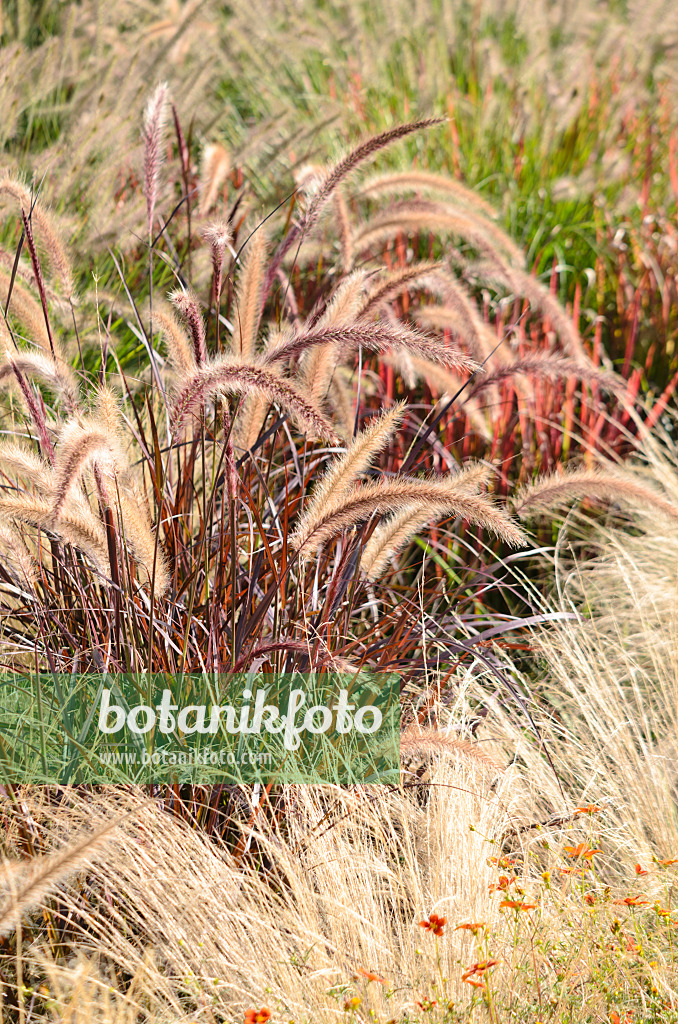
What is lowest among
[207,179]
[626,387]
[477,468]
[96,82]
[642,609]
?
[642,609]

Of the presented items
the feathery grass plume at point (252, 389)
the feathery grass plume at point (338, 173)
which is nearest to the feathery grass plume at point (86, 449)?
the feathery grass plume at point (252, 389)

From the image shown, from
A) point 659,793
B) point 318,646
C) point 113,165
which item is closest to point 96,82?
point 113,165

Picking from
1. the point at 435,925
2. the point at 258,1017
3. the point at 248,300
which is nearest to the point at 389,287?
the point at 248,300

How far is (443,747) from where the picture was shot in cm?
177

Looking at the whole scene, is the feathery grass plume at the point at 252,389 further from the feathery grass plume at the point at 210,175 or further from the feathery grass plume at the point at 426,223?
the feathery grass plume at the point at 210,175

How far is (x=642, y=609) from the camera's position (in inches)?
108

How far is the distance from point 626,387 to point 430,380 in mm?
1217

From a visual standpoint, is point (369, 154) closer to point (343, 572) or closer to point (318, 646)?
point (343, 572)

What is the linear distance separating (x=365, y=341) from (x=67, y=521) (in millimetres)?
659

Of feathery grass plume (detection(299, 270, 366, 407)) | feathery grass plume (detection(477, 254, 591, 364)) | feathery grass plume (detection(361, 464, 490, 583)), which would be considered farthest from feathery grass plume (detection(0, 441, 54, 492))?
feathery grass plume (detection(477, 254, 591, 364))

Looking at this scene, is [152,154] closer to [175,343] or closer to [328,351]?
[175,343]

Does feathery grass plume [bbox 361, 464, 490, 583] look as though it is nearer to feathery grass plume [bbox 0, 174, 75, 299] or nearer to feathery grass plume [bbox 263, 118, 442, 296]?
feathery grass plume [bbox 263, 118, 442, 296]

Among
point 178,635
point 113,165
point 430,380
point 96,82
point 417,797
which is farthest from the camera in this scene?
point 96,82

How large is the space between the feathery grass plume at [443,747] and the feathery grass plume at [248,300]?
89cm
